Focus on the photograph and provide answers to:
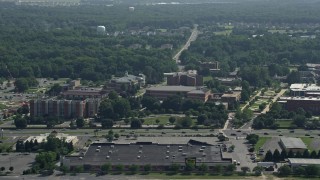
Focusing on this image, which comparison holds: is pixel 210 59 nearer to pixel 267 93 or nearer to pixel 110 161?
pixel 267 93

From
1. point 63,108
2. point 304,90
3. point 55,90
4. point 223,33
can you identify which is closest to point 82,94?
point 55,90

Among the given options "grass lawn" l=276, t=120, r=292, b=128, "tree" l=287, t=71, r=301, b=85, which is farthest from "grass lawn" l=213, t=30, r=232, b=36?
"grass lawn" l=276, t=120, r=292, b=128

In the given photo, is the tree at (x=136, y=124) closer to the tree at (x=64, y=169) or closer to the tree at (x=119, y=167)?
the tree at (x=119, y=167)

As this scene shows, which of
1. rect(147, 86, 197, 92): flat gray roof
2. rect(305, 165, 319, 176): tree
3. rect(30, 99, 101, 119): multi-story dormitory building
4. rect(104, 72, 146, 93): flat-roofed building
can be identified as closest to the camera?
rect(305, 165, 319, 176): tree

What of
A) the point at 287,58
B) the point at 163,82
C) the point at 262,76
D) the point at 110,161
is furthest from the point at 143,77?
the point at 110,161

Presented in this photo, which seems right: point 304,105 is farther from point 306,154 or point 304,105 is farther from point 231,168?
point 231,168

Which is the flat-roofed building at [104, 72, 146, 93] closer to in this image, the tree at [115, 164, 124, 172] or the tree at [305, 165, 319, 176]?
the tree at [115, 164, 124, 172]
